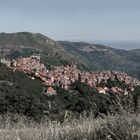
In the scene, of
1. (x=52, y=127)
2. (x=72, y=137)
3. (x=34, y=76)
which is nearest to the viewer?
(x=72, y=137)

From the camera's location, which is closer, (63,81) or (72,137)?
(72,137)

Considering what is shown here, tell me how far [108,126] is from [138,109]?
1.71ft

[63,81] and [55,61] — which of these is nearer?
[63,81]

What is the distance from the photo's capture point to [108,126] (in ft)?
9.90

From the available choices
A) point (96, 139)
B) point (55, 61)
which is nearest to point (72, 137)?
point (96, 139)

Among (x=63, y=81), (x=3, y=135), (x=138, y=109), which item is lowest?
(x=63, y=81)

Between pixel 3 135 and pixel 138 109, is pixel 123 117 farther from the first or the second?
pixel 3 135

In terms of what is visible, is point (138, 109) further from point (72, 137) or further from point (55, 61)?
point (55, 61)

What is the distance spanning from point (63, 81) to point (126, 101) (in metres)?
76.6

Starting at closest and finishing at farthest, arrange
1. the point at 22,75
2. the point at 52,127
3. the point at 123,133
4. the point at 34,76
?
1. the point at 123,133
2. the point at 52,127
3. the point at 22,75
4. the point at 34,76

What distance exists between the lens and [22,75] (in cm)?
7606

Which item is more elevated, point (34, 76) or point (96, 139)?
point (96, 139)

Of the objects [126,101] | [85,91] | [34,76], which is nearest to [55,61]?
[34,76]

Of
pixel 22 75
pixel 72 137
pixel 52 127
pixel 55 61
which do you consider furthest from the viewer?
pixel 55 61
